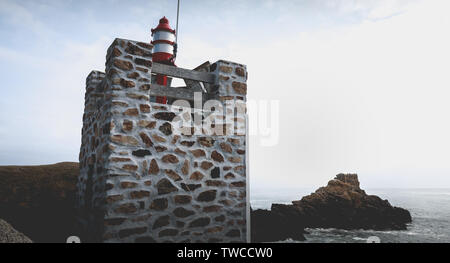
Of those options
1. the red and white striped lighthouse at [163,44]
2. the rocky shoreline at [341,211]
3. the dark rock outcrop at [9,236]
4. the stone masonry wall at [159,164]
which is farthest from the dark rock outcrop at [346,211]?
the dark rock outcrop at [9,236]

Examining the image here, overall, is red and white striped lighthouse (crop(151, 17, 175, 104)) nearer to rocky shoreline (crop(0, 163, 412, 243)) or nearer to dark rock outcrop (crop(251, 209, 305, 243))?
rocky shoreline (crop(0, 163, 412, 243))

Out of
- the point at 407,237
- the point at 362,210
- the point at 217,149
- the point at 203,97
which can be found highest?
the point at 203,97

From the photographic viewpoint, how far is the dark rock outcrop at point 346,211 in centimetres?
1911

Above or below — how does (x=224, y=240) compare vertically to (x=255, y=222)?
above

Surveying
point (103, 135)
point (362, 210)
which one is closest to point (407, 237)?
point (362, 210)

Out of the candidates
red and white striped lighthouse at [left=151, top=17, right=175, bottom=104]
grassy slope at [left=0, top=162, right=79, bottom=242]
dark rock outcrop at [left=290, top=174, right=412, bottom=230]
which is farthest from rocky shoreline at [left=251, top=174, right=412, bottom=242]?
red and white striped lighthouse at [left=151, top=17, right=175, bottom=104]

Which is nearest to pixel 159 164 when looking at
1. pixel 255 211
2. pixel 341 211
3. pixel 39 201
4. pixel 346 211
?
pixel 39 201

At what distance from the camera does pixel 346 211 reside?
20.2 m

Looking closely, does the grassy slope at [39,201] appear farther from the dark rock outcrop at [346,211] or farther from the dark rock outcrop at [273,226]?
the dark rock outcrop at [346,211]

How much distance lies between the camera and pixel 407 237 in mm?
18453

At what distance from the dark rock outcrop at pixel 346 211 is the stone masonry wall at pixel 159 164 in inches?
555
